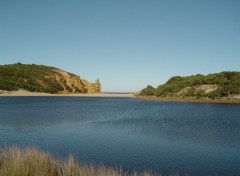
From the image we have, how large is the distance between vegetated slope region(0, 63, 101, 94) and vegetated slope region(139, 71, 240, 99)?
5522 centimetres

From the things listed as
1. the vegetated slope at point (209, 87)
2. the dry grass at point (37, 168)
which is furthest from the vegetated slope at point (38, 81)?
the dry grass at point (37, 168)

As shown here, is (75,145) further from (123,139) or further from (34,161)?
(34,161)

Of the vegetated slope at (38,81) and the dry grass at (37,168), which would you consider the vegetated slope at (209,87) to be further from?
the dry grass at (37,168)

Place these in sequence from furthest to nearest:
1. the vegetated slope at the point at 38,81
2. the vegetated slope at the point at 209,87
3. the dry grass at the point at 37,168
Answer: the vegetated slope at the point at 38,81, the vegetated slope at the point at 209,87, the dry grass at the point at 37,168

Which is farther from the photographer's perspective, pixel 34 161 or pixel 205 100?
pixel 205 100

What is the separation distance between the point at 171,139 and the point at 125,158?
7.26 metres

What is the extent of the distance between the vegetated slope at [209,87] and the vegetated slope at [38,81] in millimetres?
55217

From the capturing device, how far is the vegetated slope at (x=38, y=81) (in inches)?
4390

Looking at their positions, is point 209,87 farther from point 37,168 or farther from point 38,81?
point 37,168

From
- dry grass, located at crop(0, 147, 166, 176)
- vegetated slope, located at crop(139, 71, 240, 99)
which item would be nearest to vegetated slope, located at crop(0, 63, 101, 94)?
vegetated slope, located at crop(139, 71, 240, 99)

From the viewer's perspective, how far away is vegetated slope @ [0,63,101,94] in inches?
4390

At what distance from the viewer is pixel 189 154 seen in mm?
16719

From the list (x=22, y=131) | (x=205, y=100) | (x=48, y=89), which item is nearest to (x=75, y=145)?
(x=22, y=131)

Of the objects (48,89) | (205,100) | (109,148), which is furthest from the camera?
(48,89)
